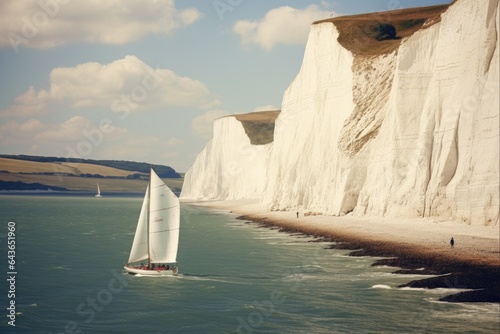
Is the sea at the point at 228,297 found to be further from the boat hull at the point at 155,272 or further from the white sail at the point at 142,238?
the white sail at the point at 142,238

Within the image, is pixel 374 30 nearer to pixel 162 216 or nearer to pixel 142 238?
pixel 162 216

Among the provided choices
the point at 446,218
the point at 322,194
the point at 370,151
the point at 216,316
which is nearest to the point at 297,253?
the point at 446,218

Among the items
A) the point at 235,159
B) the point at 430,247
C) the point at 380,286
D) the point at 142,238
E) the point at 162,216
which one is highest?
the point at 235,159

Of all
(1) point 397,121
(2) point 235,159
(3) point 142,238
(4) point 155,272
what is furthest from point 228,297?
(2) point 235,159

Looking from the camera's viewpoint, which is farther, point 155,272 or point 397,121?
point 397,121

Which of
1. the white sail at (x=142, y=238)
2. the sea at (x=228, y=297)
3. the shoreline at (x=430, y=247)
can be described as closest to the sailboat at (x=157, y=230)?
the white sail at (x=142, y=238)

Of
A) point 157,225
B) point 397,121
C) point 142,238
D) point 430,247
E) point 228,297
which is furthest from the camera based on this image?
point 397,121

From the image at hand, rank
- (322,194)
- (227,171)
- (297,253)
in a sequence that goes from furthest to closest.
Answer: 1. (227,171)
2. (322,194)
3. (297,253)

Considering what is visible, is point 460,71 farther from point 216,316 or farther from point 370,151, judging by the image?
point 216,316
